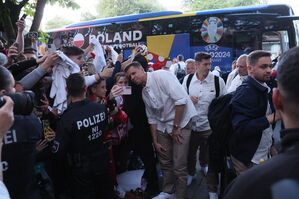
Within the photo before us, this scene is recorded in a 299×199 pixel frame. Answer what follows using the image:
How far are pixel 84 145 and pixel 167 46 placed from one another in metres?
10.3

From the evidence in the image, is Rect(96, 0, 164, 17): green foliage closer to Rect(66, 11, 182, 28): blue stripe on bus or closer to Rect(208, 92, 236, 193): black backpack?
Rect(66, 11, 182, 28): blue stripe on bus

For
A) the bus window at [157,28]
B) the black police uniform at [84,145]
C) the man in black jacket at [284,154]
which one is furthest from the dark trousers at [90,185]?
the bus window at [157,28]

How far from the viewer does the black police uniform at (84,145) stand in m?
3.30

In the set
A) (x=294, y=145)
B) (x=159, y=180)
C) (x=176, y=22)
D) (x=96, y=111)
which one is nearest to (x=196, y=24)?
(x=176, y=22)

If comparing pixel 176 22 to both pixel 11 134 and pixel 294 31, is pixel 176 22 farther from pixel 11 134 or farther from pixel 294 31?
pixel 11 134

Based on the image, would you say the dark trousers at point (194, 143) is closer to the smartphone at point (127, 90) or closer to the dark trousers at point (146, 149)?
the dark trousers at point (146, 149)

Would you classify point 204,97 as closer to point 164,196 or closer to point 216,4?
point 164,196

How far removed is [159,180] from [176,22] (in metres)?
9.04

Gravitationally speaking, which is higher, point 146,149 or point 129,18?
point 129,18

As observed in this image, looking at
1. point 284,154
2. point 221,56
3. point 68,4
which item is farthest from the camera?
point 221,56

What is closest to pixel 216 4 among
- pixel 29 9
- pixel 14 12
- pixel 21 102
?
pixel 29 9

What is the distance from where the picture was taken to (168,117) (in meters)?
4.30

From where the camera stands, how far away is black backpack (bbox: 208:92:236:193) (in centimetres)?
346

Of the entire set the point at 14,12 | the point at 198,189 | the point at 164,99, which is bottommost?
the point at 198,189
